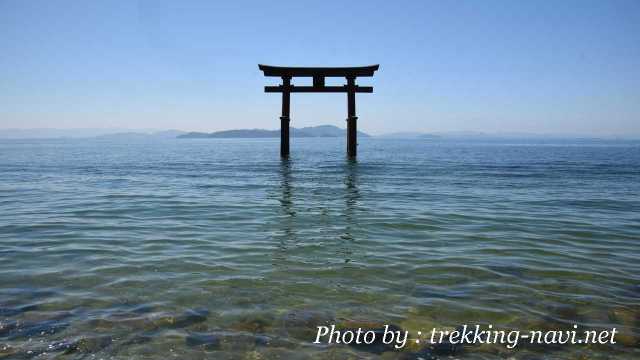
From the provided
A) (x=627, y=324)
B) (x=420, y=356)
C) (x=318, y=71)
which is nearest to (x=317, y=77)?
(x=318, y=71)

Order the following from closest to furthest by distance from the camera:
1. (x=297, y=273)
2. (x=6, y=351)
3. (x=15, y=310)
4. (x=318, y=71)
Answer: (x=6, y=351)
(x=15, y=310)
(x=297, y=273)
(x=318, y=71)

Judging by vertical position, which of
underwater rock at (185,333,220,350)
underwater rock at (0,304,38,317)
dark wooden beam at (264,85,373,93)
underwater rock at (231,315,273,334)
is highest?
dark wooden beam at (264,85,373,93)

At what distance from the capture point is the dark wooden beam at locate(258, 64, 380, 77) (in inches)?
995

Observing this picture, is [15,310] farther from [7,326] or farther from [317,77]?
[317,77]

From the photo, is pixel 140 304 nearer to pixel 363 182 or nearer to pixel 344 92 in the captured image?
pixel 363 182

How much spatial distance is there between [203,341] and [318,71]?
75.0 feet

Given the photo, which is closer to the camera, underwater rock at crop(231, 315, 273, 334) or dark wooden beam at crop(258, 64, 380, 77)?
underwater rock at crop(231, 315, 273, 334)

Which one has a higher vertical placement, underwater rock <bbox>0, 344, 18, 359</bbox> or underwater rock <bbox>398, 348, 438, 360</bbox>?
underwater rock <bbox>0, 344, 18, 359</bbox>

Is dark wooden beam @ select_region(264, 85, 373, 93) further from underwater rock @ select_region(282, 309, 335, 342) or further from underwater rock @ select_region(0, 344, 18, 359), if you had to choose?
underwater rock @ select_region(0, 344, 18, 359)

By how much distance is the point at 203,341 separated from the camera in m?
3.87

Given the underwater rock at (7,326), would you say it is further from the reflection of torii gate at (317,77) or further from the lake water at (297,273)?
the reflection of torii gate at (317,77)

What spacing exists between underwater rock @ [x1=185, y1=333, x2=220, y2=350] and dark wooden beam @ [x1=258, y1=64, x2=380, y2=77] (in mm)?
22509

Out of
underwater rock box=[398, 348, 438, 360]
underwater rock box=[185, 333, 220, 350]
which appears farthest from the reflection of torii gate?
underwater rock box=[398, 348, 438, 360]

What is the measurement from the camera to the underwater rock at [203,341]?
149 inches
